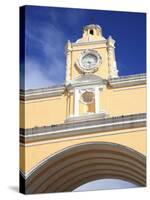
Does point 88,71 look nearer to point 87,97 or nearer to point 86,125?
point 87,97

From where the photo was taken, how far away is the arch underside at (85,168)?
9.46 metres

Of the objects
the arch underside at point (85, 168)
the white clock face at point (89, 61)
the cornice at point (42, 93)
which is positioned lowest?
the arch underside at point (85, 168)

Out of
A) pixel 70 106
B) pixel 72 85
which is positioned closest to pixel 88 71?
pixel 72 85

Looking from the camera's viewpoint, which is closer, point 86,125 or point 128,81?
point 86,125

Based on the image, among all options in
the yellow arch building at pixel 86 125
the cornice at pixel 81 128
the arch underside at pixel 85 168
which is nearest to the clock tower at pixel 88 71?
the yellow arch building at pixel 86 125

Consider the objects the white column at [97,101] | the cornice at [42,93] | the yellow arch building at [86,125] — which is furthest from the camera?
the white column at [97,101]

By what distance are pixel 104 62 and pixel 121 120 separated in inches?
33.1

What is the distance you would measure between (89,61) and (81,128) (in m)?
0.93

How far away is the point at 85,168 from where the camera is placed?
9836 millimetres

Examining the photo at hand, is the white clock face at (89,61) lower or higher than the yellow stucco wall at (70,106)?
higher

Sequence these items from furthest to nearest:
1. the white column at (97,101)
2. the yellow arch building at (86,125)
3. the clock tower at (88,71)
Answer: the white column at (97,101) < the clock tower at (88,71) < the yellow arch building at (86,125)

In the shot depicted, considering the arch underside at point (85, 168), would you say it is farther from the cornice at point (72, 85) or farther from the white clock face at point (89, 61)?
the white clock face at point (89, 61)

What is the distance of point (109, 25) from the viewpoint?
32.2 ft

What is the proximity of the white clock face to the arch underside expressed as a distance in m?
1.07
